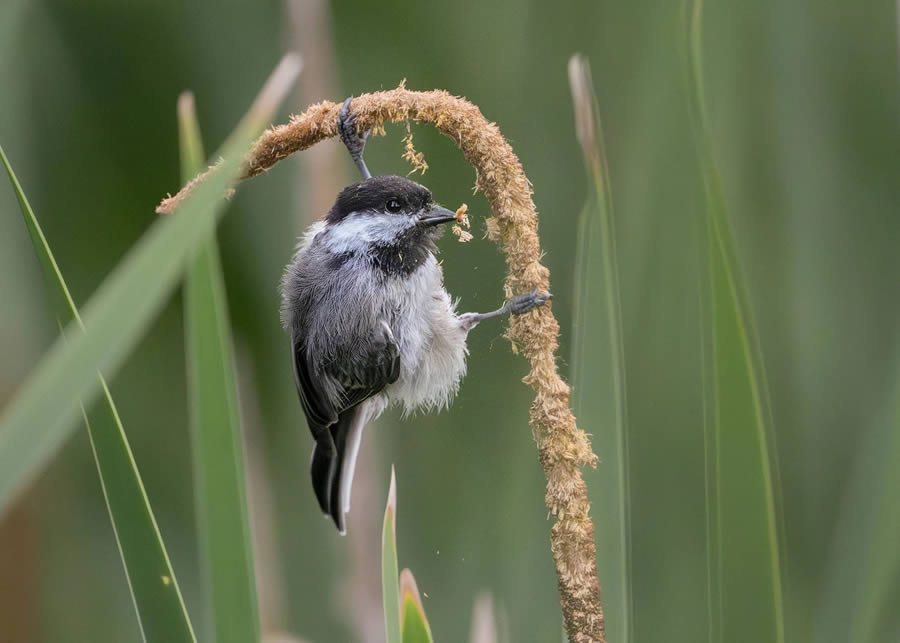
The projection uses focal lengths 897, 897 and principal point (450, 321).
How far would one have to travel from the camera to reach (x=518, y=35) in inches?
73.7

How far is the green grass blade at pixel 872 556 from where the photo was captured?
1.07 m

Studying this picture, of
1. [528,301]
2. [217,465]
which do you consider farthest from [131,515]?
[528,301]

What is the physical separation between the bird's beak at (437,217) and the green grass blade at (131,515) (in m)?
0.54

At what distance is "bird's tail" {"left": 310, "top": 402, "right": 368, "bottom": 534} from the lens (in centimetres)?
140

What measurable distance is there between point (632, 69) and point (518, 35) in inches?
10.6

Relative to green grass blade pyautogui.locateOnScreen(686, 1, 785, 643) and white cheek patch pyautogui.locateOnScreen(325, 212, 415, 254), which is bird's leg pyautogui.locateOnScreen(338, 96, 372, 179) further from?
green grass blade pyautogui.locateOnScreen(686, 1, 785, 643)

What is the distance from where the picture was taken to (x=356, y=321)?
1447 millimetres

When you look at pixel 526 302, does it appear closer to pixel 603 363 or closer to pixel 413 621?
pixel 603 363

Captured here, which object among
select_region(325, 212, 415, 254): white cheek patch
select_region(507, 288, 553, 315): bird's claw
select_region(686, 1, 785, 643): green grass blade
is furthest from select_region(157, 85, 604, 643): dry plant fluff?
select_region(325, 212, 415, 254): white cheek patch

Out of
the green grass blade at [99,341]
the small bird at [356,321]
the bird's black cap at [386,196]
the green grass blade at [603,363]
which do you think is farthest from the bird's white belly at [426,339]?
the green grass blade at [99,341]

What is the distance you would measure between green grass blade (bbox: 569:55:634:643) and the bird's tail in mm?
428

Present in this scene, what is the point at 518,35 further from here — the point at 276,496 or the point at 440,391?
the point at 276,496

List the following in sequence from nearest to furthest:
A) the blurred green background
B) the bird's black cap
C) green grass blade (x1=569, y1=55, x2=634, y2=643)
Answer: green grass blade (x1=569, y1=55, x2=634, y2=643)
the bird's black cap
the blurred green background

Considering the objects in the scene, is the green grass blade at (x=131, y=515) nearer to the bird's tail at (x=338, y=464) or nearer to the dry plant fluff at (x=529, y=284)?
the dry plant fluff at (x=529, y=284)
